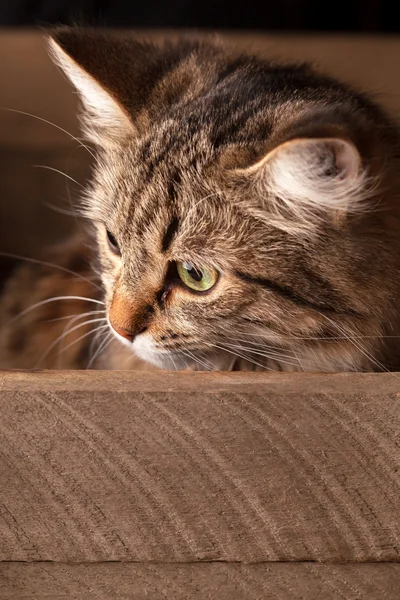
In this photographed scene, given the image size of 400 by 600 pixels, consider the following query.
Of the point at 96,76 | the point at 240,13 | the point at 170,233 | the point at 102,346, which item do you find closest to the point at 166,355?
the point at 170,233

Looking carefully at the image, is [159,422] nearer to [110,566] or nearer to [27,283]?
[110,566]

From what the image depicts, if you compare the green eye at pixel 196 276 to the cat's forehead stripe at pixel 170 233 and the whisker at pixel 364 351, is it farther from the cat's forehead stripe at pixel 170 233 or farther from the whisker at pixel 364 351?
the whisker at pixel 364 351

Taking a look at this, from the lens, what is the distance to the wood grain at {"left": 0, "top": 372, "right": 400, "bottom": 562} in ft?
2.92

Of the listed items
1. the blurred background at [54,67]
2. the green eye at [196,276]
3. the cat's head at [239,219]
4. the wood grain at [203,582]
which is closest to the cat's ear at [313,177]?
the cat's head at [239,219]

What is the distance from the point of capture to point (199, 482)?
35.9 inches

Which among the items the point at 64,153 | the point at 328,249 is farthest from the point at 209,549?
the point at 64,153

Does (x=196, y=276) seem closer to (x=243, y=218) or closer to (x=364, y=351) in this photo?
(x=243, y=218)

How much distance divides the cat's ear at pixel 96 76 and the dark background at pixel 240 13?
1291 millimetres

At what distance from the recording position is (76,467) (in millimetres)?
906

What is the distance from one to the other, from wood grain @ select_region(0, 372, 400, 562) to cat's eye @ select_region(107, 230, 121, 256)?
16.6 inches

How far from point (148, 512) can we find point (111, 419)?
0.13 m

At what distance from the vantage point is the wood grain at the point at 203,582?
94cm

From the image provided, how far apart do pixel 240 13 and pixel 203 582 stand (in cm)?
210

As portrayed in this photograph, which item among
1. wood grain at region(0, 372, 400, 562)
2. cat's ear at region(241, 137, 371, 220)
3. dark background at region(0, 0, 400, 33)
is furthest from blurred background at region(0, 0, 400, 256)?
wood grain at region(0, 372, 400, 562)
